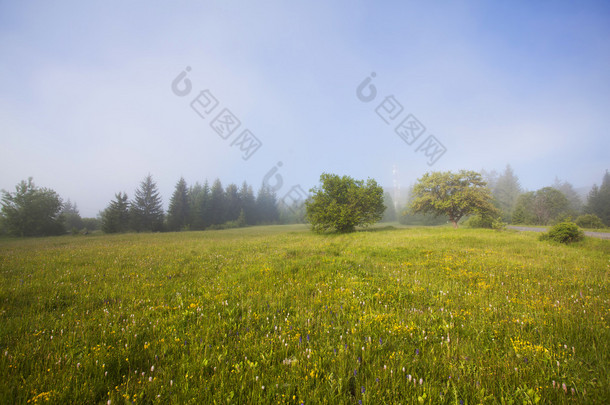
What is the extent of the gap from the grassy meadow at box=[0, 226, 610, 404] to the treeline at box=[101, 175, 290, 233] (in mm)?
48712

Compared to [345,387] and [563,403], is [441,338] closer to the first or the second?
[563,403]

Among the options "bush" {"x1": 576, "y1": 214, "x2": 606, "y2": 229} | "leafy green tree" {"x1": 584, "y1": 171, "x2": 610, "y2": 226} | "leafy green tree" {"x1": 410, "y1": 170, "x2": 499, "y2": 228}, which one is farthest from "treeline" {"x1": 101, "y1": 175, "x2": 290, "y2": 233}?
"leafy green tree" {"x1": 584, "y1": 171, "x2": 610, "y2": 226}

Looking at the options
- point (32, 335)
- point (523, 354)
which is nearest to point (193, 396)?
point (32, 335)

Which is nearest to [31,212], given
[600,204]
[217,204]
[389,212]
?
[217,204]

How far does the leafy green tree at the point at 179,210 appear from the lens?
2064 inches

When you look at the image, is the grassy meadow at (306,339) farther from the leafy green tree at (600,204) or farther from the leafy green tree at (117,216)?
the leafy green tree at (600,204)

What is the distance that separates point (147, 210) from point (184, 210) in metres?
7.89

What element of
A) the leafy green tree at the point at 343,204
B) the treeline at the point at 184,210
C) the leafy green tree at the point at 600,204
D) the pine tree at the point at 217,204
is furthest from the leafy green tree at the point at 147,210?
the leafy green tree at the point at 600,204

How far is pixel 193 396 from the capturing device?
2.37 metres

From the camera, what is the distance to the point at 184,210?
54.3 m

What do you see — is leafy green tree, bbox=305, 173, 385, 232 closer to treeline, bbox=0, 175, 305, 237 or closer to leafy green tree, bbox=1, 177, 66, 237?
→ treeline, bbox=0, 175, 305, 237

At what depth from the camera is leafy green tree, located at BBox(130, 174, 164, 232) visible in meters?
46.6

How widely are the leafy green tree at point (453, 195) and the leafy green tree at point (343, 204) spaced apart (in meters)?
6.63

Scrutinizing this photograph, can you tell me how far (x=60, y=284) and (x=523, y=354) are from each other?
10877 mm
